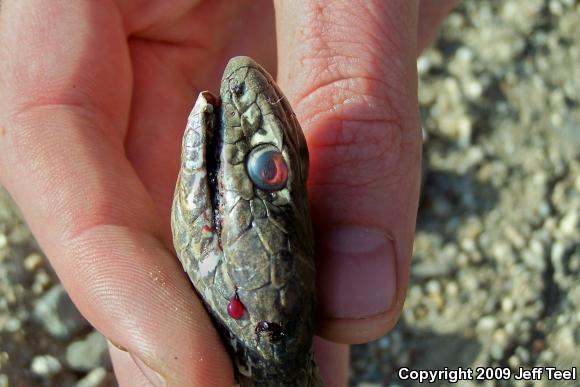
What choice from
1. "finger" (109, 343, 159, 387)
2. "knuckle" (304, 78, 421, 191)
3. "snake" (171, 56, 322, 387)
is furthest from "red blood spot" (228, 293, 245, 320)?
"finger" (109, 343, 159, 387)

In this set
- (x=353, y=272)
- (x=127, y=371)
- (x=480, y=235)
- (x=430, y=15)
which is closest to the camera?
(x=353, y=272)

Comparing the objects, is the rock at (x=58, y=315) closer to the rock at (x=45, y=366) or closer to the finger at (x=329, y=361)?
the rock at (x=45, y=366)

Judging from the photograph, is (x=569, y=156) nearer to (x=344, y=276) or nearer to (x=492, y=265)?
(x=492, y=265)

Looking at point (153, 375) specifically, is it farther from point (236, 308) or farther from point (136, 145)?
point (136, 145)

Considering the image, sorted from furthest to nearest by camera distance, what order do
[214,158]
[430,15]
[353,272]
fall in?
1. [430,15]
2. [353,272]
3. [214,158]

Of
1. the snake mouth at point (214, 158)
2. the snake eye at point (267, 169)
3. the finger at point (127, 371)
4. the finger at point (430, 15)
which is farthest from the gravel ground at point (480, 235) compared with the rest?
the snake eye at point (267, 169)

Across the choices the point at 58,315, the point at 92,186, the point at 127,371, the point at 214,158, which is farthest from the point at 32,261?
the point at 214,158
